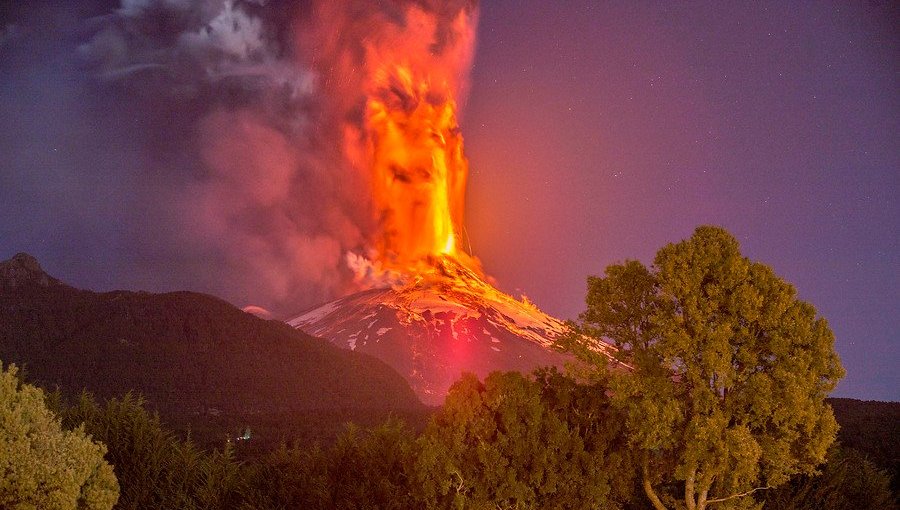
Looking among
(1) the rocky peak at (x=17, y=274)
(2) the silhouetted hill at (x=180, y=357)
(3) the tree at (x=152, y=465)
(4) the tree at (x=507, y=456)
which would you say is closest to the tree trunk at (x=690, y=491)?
(4) the tree at (x=507, y=456)

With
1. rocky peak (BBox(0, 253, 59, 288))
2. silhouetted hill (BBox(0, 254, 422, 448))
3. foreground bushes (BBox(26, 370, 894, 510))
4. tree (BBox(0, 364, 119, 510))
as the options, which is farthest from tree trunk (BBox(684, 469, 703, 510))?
rocky peak (BBox(0, 253, 59, 288))

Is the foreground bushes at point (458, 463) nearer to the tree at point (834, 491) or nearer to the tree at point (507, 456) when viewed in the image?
the tree at point (507, 456)

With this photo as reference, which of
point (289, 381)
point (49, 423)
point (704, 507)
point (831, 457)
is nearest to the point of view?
point (49, 423)

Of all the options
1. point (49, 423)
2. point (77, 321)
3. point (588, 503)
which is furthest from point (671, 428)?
point (77, 321)

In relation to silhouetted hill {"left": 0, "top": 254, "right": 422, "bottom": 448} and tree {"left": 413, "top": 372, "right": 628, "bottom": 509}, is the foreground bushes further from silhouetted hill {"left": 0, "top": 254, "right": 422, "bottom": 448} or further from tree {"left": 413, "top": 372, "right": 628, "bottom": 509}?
silhouetted hill {"left": 0, "top": 254, "right": 422, "bottom": 448}

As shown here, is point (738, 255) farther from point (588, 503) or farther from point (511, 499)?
point (511, 499)

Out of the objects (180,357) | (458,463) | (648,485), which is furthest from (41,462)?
(180,357)
